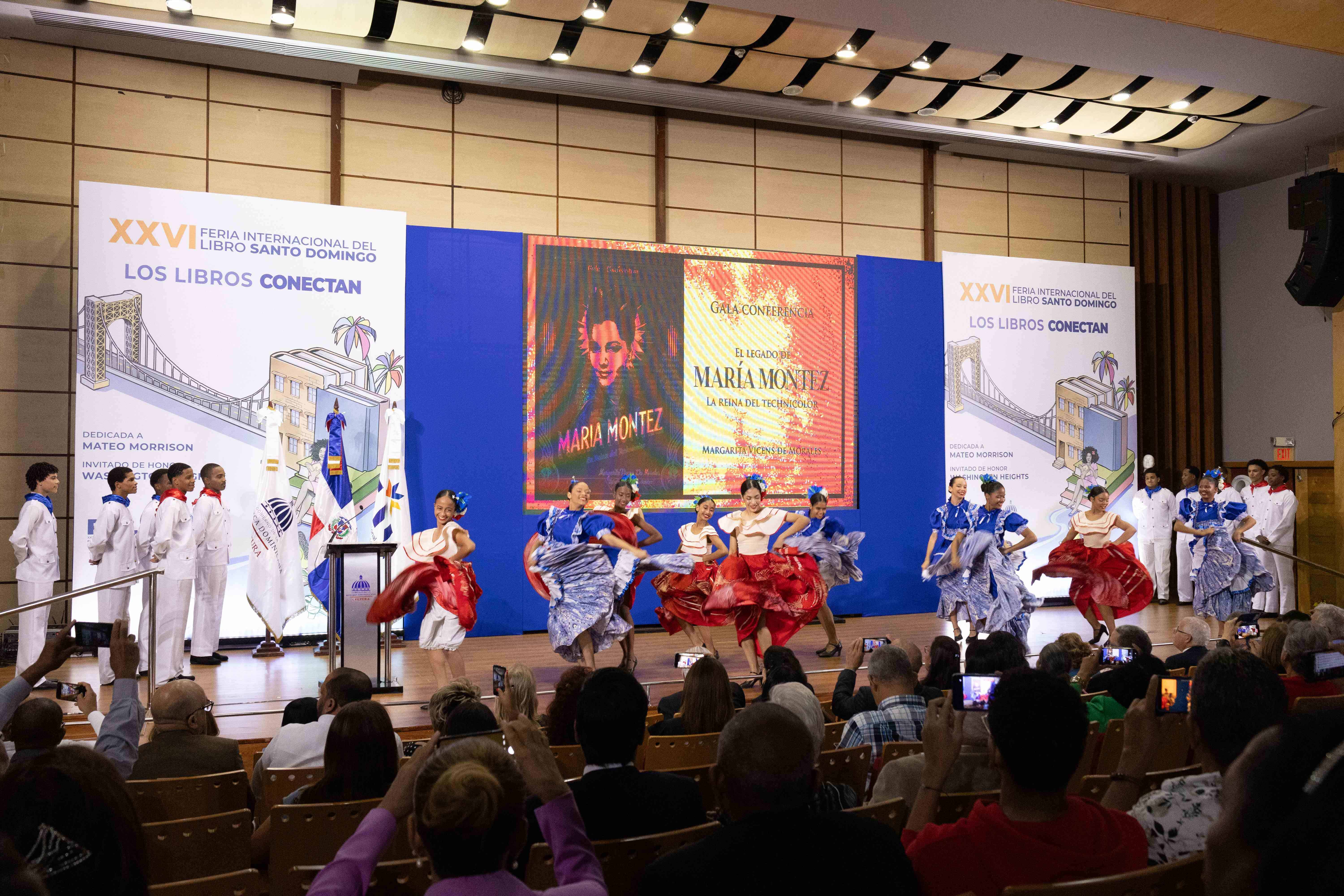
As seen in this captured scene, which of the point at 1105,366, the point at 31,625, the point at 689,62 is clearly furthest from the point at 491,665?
the point at 1105,366

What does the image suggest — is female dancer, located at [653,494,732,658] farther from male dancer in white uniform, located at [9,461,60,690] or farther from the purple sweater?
the purple sweater

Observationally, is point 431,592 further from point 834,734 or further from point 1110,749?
point 1110,749

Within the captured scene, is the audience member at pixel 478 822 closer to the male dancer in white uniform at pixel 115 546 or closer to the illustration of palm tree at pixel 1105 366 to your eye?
the male dancer in white uniform at pixel 115 546

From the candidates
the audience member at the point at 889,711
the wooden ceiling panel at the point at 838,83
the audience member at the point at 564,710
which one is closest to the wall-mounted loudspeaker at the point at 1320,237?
the wooden ceiling panel at the point at 838,83

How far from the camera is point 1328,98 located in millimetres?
9961

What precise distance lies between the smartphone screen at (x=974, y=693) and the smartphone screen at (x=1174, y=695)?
1.22 feet

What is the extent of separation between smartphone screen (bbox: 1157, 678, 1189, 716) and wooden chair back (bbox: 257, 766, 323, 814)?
7.26 ft

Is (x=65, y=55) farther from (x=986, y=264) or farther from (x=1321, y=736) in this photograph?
(x=1321, y=736)

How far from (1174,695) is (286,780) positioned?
2.36 metres

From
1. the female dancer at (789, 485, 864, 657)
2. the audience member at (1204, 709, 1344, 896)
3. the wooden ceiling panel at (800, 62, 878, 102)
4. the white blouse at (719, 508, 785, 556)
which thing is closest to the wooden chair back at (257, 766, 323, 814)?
the audience member at (1204, 709, 1344, 896)

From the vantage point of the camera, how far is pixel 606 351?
10.1 meters

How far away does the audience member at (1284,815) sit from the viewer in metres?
0.76

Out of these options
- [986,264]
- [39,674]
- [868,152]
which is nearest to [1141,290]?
[986,264]

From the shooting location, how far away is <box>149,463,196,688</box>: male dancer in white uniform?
7270 millimetres
